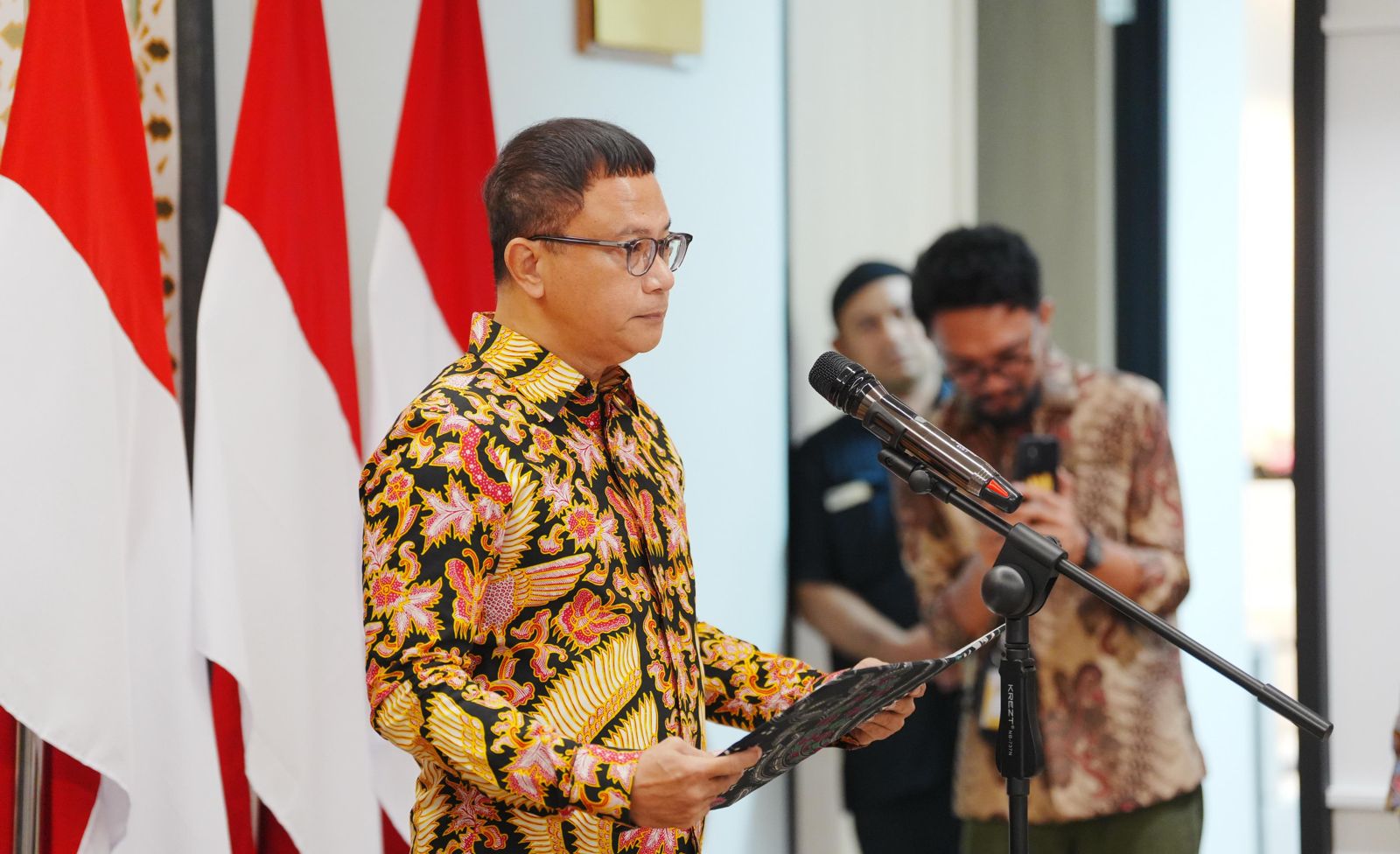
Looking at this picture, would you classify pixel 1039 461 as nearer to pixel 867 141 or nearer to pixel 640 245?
pixel 867 141

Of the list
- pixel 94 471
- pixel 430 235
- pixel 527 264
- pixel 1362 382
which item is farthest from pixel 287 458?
pixel 1362 382

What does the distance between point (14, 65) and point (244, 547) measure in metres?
0.85

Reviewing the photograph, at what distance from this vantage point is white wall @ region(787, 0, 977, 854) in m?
3.12

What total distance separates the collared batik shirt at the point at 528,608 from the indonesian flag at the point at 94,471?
0.74 meters

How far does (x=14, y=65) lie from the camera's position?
2154 mm

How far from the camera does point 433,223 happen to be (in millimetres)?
2494

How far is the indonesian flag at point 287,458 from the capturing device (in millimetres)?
2168

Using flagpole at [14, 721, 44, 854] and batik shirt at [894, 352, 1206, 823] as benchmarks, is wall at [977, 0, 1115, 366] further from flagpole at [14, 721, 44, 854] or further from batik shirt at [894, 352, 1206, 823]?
flagpole at [14, 721, 44, 854]

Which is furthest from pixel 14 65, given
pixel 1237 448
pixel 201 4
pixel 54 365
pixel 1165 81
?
pixel 1237 448

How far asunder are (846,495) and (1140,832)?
98 centimetres

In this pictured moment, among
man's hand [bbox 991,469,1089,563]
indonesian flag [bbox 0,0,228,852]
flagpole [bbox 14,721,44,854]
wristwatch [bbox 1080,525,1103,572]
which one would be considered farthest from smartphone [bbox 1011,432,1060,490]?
flagpole [bbox 14,721,44,854]

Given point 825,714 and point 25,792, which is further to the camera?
point 25,792

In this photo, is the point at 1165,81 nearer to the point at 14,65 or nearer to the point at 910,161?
the point at 910,161

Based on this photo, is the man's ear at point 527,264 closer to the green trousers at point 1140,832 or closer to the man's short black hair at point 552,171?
the man's short black hair at point 552,171
